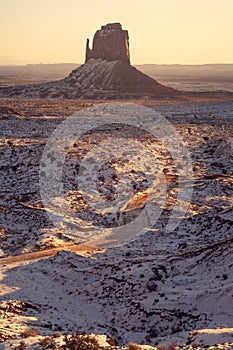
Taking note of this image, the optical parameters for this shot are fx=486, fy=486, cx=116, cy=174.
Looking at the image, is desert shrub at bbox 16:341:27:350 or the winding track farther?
the winding track

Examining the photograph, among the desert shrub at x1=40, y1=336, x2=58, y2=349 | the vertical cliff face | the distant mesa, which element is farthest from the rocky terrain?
the vertical cliff face

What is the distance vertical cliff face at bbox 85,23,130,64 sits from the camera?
4619 inches

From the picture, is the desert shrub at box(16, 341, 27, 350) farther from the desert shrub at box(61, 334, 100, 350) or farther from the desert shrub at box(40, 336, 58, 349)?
the desert shrub at box(61, 334, 100, 350)

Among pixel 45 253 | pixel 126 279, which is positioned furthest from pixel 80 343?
pixel 45 253

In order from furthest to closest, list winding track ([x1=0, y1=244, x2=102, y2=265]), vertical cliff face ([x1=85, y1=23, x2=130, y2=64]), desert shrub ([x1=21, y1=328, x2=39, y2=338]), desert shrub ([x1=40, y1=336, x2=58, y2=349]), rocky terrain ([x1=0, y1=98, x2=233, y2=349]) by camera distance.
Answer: vertical cliff face ([x1=85, y1=23, x2=130, y2=64])
winding track ([x1=0, y1=244, x2=102, y2=265])
rocky terrain ([x1=0, y1=98, x2=233, y2=349])
desert shrub ([x1=21, y1=328, x2=39, y2=338])
desert shrub ([x1=40, y1=336, x2=58, y2=349])

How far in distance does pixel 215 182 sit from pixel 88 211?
30.5ft

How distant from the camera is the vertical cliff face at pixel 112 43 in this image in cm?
11732

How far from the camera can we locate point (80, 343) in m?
11.3

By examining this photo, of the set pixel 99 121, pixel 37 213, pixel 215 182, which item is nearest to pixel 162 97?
pixel 99 121

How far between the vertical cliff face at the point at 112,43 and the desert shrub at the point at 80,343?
365ft

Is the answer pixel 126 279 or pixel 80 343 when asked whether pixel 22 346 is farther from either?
pixel 126 279

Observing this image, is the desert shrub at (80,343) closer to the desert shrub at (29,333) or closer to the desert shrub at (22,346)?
the desert shrub at (22,346)

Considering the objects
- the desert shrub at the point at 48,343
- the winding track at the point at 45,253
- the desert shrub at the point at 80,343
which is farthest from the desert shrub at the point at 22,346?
the winding track at the point at 45,253

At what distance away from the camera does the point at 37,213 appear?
26375mm
